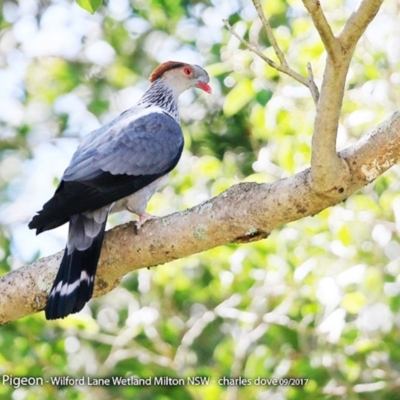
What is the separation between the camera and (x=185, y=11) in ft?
21.1

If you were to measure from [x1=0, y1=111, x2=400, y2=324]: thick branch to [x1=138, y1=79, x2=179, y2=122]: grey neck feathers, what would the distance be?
1.76 meters

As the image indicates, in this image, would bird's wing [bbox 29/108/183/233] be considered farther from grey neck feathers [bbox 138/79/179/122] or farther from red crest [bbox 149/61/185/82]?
red crest [bbox 149/61/185/82]

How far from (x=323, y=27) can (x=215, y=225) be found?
3.19ft

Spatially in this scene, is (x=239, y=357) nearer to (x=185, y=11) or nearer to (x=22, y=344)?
(x=22, y=344)

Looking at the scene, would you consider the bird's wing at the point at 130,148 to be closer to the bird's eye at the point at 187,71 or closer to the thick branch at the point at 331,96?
the bird's eye at the point at 187,71

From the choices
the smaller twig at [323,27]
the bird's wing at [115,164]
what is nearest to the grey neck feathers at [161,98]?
the bird's wing at [115,164]

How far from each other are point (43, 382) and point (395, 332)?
7.55 feet

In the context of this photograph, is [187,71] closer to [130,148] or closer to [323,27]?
[130,148]

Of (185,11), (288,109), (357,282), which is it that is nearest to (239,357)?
(357,282)

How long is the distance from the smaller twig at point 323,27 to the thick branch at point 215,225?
497 mm

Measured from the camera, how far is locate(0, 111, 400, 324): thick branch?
320 cm

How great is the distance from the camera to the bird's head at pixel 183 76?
5664 mm

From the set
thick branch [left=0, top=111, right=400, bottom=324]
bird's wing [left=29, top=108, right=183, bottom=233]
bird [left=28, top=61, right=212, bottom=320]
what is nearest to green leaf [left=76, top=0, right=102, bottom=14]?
thick branch [left=0, top=111, right=400, bottom=324]

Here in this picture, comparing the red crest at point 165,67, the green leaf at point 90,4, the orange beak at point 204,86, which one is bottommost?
the green leaf at point 90,4
